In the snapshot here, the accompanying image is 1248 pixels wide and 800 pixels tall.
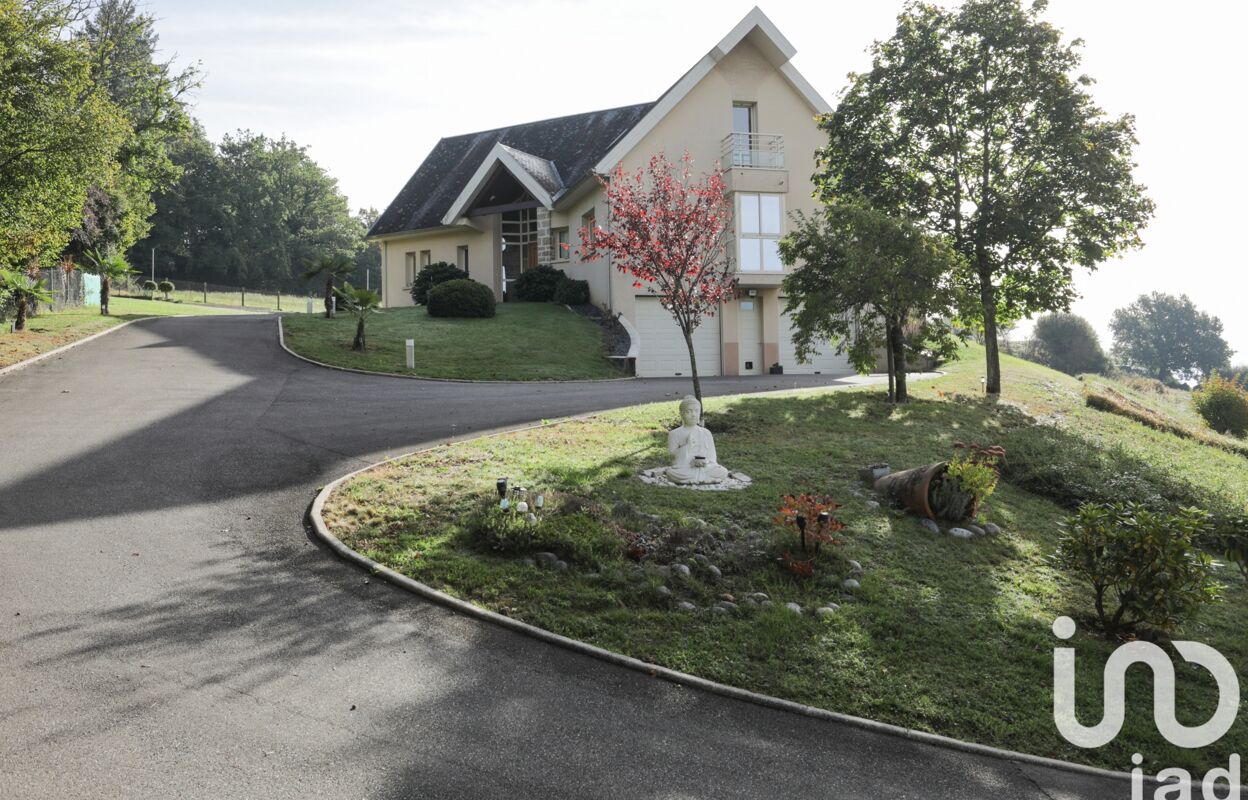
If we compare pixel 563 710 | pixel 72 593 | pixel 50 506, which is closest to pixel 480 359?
pixel 50 506

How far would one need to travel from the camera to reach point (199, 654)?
18.0 ft

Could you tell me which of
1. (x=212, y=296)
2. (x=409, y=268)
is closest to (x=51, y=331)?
(x=409, y=268)

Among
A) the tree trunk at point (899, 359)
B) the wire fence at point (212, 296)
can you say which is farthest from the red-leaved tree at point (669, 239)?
the wire fence at point (212, 296)

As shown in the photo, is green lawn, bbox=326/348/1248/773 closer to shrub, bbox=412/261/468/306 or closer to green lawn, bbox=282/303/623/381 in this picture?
green lawn, bbox=282/303/623/381

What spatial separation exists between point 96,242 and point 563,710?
1382 inches

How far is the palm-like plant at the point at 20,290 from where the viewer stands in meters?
20.9

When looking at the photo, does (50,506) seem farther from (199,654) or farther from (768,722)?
(768,722)

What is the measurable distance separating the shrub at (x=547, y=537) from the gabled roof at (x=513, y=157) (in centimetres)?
2221

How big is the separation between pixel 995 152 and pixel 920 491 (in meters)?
15.5

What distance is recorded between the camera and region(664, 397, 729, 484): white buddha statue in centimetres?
1033

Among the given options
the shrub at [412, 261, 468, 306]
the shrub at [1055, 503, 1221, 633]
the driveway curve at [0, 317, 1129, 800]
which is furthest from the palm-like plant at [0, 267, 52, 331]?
the shrub at [1055, 503, 1221, 633]

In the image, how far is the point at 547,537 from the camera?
779 centimetres

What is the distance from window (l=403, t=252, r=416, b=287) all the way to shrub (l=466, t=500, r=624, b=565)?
32.9m

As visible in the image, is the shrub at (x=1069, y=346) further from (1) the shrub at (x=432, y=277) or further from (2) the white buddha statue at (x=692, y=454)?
(2) the white buddha statue at (x=692, y=454)
